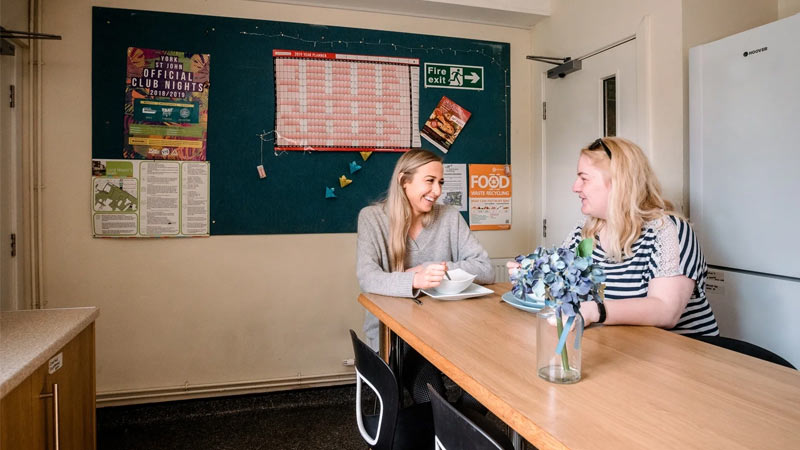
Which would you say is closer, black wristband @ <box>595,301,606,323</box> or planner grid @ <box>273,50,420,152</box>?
black wristband @ <box>595,301,606,323</box>

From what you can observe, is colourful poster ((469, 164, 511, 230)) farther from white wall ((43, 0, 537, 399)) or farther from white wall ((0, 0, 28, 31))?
white wall ((0, 0, 28, 31))

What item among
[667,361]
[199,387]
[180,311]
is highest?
[667,361]

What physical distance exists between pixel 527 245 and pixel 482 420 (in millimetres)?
2328

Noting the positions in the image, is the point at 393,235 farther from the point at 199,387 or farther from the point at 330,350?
the point at 199,387

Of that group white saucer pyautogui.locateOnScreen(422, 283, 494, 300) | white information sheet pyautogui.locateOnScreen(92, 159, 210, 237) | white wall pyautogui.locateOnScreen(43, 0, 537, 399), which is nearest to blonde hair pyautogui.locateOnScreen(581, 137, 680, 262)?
white saucer pyautogui.locateOnScreen(422, 283, 494, 300)

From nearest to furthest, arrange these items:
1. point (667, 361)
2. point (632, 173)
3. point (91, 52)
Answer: point (667, 361)
point (632, 173)
point (91, 52)

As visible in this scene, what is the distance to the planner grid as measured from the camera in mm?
2859

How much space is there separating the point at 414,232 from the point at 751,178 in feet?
4.56

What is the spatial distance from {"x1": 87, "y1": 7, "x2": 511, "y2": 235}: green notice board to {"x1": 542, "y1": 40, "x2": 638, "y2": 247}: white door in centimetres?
66

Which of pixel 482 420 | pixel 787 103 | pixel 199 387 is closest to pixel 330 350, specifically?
pixel 199 387

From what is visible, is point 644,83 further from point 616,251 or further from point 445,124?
point 616,251

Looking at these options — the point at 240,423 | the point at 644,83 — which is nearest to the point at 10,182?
the point at 240,423

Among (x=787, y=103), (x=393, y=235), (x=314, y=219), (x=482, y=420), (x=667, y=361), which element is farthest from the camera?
(x=314, y=219)

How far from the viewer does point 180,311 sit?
8.96 feet
